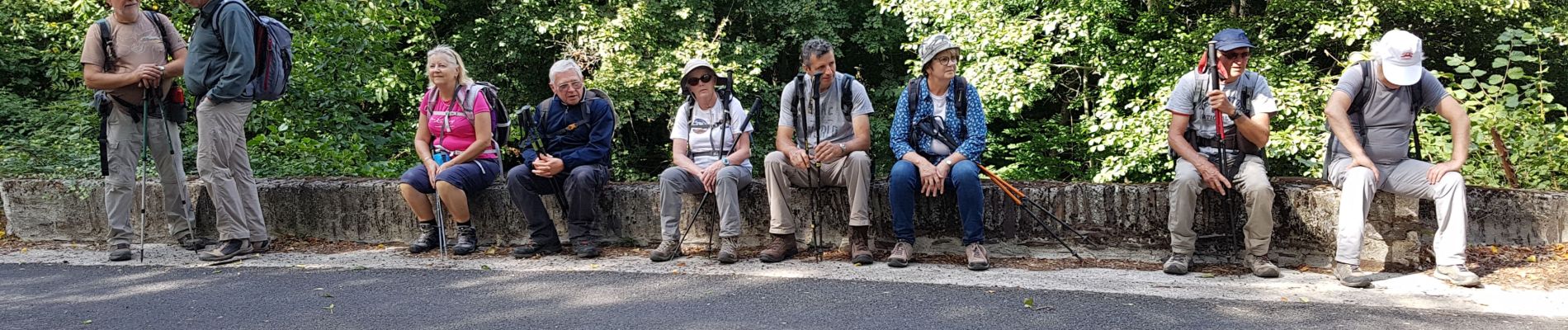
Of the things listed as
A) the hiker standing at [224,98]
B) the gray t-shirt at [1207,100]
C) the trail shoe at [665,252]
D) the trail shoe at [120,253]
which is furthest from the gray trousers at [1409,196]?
the trail shoe at [120,253]

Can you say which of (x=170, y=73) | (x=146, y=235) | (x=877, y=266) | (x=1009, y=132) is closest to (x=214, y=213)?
(x=146, y=235)

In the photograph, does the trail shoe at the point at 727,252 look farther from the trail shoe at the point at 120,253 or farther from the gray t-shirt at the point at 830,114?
the trail shoe at the point at 120,253

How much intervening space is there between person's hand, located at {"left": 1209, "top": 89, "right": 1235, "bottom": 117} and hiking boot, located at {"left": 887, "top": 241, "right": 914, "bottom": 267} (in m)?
1.41

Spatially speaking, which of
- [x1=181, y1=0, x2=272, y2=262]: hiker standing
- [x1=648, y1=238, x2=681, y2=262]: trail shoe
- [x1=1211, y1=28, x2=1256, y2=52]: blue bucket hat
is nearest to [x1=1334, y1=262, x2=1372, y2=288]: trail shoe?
[x1=1211, y1=28, x2=1256, y2=52]: blue bucket hat

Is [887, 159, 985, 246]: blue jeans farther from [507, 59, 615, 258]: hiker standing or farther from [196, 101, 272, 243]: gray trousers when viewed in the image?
[196, 101, 272, 243]: gray trousers

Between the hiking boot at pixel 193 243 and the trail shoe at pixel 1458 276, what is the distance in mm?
5732

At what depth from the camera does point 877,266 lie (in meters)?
4.61

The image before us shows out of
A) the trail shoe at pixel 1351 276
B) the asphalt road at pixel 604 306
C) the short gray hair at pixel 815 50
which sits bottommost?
the asphalt road at pixel 604 306

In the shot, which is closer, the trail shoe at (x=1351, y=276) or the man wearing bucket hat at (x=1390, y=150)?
the trail shoe at (x=1351, y=276)

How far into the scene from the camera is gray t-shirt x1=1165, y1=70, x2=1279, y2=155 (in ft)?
14.9

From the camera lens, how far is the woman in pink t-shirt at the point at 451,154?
5219mm

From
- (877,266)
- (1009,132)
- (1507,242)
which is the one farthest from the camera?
(1009,132)

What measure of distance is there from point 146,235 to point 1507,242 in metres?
7.07

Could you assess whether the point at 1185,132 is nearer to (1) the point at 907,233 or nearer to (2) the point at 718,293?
(1) the point at 907,233
